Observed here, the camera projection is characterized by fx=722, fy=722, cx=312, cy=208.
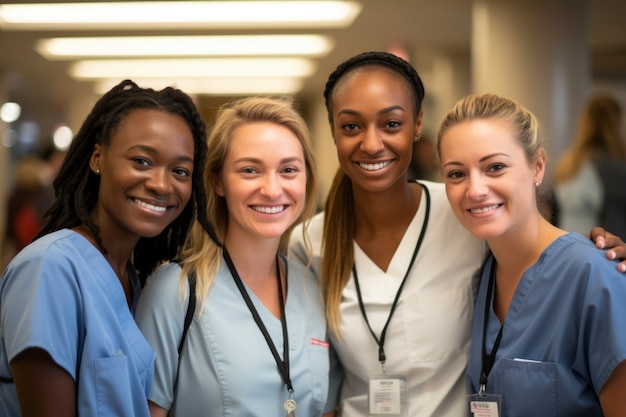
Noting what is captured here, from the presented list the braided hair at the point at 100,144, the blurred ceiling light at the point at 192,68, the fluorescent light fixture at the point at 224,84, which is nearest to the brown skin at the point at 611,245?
the braided hair at the point at 100,144

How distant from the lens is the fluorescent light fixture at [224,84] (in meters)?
9.45

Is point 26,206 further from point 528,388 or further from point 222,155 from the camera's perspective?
point 528,388

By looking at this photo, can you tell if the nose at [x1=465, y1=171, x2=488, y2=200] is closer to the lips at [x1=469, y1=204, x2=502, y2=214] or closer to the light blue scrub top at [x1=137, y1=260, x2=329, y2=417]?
the lips at [x1=469, y1=204, x2=502, y2=214]

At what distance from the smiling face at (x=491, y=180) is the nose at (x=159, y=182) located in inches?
29.5

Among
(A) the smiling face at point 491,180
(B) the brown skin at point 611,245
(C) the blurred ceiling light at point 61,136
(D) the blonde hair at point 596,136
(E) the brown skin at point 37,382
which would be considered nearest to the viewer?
(E) the brown skin at point 37,382

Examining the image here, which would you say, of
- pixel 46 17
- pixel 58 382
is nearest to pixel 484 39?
pixel 46 17

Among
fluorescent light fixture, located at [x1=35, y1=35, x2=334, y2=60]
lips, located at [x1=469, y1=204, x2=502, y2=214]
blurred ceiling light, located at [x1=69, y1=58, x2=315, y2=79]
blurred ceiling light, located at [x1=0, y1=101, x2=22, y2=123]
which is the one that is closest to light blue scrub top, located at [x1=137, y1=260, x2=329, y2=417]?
lips, located at [x1=469, y1=204, x2=502, y2=214]

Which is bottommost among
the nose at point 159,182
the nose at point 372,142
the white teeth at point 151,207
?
the white teeth at point 151,207

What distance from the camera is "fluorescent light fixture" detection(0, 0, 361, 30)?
605cm

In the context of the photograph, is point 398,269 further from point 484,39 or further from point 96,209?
point 484,39

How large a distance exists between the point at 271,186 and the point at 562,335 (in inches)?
33.1

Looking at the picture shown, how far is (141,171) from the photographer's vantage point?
1.75 metres

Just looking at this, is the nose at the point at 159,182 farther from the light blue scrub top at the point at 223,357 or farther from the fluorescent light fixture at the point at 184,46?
the fluorescent light fixture at the point at 184,46

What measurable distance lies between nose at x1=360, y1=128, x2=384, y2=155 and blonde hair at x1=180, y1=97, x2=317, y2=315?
166 mm
